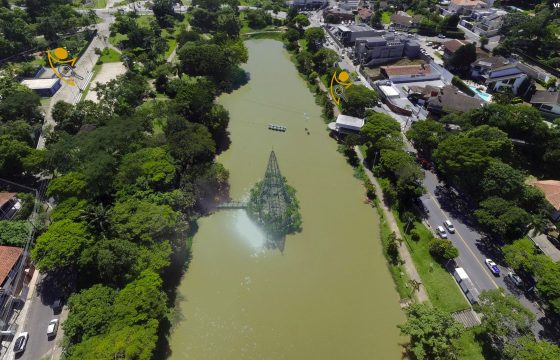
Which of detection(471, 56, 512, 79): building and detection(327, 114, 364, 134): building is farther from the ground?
detection(471, 56, 512, 79): building

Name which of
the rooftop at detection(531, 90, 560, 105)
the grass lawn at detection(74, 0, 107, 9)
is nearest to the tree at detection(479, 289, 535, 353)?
the rooftop at detection(531, 90, 560, 105)

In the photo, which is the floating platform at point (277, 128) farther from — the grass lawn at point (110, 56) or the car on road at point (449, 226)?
the grass lawn at point (110, 56)

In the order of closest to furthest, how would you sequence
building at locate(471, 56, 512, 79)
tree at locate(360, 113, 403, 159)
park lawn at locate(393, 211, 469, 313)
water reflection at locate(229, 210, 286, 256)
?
park lawn at locate(393, 211, 469, 313) → water reflection at locate(229, 210, 286, 256) → tree at locate(360, 113, 403, 159) → building at locate(471, 56, 512, 79)

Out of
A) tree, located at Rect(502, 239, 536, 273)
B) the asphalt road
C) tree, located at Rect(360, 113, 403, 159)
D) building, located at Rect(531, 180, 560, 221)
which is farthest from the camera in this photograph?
tree, located at Rect(360, 113, 403, 159)

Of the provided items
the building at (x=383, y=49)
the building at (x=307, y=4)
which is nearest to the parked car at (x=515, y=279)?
the building at (x=383, y=49)

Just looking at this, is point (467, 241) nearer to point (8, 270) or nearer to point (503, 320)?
point (503, 320)

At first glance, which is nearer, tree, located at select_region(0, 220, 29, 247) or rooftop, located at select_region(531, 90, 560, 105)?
tree, located at select_region(0, 220, 29, 247)

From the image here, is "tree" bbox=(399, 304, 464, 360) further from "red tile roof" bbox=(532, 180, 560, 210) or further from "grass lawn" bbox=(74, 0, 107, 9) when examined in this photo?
"grass lawn" bbox=(74, 0, 107, 9)

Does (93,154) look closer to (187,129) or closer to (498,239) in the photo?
(187,129)
